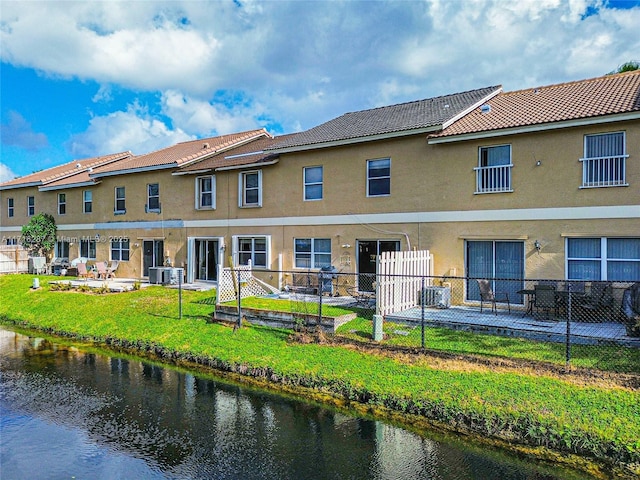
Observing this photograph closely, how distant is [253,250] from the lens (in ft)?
66.2

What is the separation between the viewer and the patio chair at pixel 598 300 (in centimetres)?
1197

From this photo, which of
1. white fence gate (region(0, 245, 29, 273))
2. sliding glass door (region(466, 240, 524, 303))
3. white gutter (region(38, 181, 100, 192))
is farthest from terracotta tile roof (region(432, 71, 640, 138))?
white fence gate (region(0, 245, 29, 273))

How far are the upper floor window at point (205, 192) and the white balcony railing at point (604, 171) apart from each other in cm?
1528

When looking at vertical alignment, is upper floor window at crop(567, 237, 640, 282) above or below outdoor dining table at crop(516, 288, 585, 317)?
above

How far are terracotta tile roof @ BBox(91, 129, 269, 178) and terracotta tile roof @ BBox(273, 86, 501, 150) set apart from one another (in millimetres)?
6038

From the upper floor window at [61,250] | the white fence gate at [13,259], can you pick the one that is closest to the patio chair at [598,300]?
the upper floor window at [61,250]

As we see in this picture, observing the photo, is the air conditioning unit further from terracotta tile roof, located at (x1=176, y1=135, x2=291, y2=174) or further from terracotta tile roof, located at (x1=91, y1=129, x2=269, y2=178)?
terracotta tile roof, located at (x1=91, y1=129, x2=269, y2=178)

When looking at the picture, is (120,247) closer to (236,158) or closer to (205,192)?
(205,192)

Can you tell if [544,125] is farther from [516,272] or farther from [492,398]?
[492,398]

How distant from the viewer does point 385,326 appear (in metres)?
12.1

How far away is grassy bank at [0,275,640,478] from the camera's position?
6824 millimetres

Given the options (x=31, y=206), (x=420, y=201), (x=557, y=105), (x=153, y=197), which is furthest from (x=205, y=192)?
(x=31, y=206)

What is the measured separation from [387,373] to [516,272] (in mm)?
6820

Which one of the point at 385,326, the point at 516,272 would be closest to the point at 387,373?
the point at 385,326
